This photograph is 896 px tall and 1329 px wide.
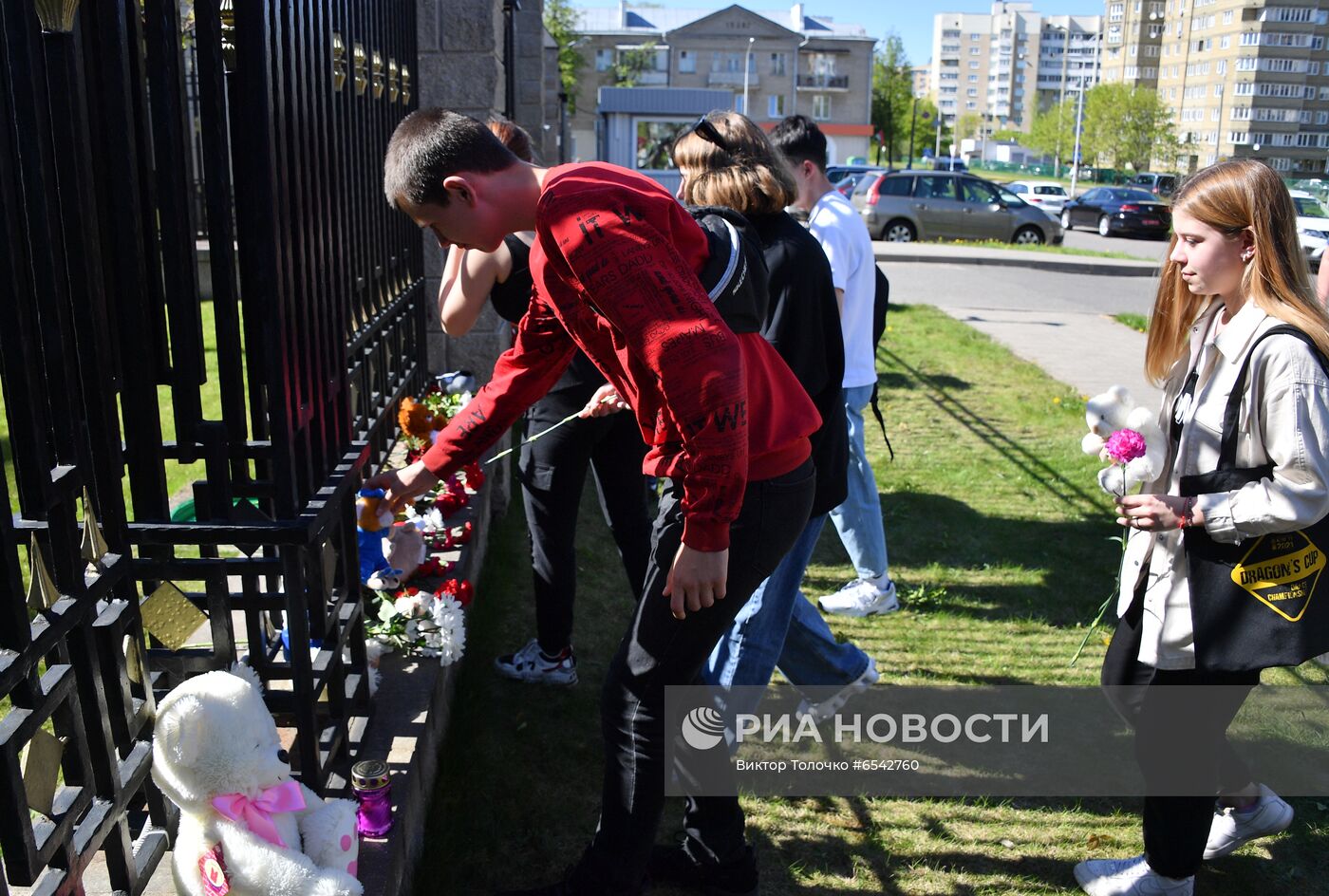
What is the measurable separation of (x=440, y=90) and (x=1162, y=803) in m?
4.11

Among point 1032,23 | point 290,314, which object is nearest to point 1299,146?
point 1032,23

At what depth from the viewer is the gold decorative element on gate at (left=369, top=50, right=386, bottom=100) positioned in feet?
12.6

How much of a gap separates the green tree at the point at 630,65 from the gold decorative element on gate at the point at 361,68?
60596mm

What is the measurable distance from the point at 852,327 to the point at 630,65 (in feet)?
205

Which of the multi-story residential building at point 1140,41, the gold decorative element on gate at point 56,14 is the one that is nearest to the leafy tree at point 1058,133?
the multi-story residential building at point 1140,41

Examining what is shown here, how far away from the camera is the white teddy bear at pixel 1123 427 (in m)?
2.84

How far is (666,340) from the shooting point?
1.82 meters

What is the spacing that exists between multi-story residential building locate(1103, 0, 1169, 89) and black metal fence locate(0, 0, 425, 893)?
120694mm

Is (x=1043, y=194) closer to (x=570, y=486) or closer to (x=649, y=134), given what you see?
(x=649, y=134)

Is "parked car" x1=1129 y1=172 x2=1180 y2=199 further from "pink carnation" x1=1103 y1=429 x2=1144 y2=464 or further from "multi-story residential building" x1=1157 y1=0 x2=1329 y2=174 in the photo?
"pink carnation" x1=1103 y1=429 x2=1144 y2=464

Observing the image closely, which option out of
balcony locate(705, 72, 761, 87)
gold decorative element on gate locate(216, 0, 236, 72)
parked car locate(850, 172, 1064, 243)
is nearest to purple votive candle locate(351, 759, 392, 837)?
gold decorative element on gate locate(216, 0, 236, 72)

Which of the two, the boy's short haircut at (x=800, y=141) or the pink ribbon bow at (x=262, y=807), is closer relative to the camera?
the pink ribbon bow at (x=262, y=807)

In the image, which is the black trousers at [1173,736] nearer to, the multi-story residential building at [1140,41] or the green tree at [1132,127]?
the green tree at [1132,127]

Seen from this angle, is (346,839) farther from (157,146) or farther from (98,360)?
(157,146)
